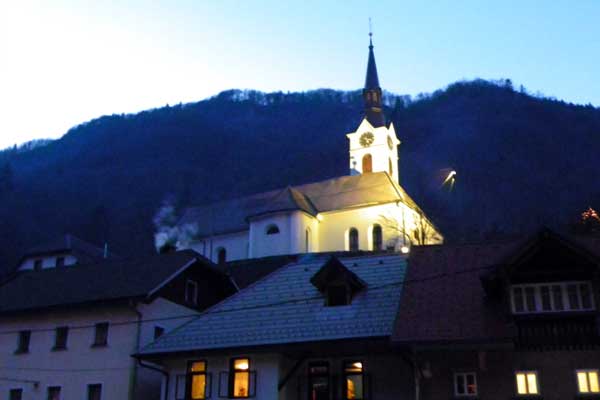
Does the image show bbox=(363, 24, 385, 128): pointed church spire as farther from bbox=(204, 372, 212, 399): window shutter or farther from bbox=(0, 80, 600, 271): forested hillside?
bbox=(204, 372, 212, 399): window shutter

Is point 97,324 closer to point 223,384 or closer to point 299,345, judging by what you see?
point 223,384

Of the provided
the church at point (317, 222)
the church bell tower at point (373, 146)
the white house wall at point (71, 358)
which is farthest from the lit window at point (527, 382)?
the church bell tower at point (373, 146)

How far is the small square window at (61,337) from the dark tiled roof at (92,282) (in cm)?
122

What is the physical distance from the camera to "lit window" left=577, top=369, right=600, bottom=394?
2406 cm

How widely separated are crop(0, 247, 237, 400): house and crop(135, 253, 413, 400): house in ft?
13.4

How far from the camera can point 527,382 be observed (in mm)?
24656

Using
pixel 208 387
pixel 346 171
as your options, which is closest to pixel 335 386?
pixel 208 387

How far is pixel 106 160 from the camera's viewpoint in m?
197

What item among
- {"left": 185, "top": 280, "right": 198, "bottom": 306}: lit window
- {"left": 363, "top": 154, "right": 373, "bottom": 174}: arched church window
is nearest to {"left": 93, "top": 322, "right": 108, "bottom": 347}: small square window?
{"left": 185, "top": 280, "right": 198, "bottom": 306}: lit window

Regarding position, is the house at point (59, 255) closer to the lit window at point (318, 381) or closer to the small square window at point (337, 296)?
the small square window at point (337, 296)

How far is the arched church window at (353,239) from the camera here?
239 feet

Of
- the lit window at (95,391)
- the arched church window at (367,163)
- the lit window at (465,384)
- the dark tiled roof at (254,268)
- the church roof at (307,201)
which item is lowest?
the lit window at (465,384)

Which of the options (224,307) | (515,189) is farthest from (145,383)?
(515,189)

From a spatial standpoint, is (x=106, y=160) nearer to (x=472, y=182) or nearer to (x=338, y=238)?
(x=472, y=182)
